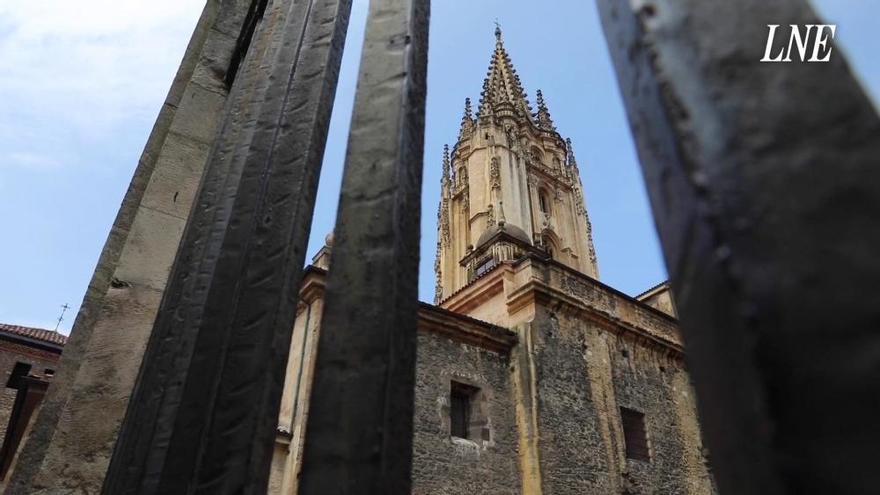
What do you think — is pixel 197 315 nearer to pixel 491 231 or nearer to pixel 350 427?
pixel 350 427

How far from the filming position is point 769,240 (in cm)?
56

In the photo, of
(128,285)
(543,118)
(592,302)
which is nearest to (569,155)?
(543,118)

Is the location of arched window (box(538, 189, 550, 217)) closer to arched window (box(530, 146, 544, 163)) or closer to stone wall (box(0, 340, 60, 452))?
arched window (box(530, 146, 544, 163))

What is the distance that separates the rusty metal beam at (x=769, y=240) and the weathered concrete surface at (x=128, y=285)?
238 centimetres

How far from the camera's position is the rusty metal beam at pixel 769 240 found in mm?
500

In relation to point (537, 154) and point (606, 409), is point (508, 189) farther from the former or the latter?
point (606, 409)

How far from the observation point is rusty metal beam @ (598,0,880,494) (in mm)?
500

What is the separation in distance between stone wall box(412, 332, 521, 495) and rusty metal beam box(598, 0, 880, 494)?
A: 8.17 m

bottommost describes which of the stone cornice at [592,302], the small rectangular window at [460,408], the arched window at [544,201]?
the small rectangular window at [460,408]

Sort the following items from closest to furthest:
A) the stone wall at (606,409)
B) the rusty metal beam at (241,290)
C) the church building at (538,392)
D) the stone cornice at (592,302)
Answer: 1. the rusty metal beam at (241,290)
2. the church building at (538,392)
3. the stone wall at (606,409)
4. the stone cornice at (592,302)

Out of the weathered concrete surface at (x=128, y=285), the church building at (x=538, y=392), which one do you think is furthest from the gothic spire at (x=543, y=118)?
the weathered concrete surface at (x=128, y=285)

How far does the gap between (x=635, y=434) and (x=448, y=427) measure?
15.2 ft

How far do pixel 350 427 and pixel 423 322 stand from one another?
9210 millimetres

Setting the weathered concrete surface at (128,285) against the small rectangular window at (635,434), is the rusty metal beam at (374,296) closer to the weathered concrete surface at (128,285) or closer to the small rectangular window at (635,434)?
the weathered concrete surface at (128,285)
